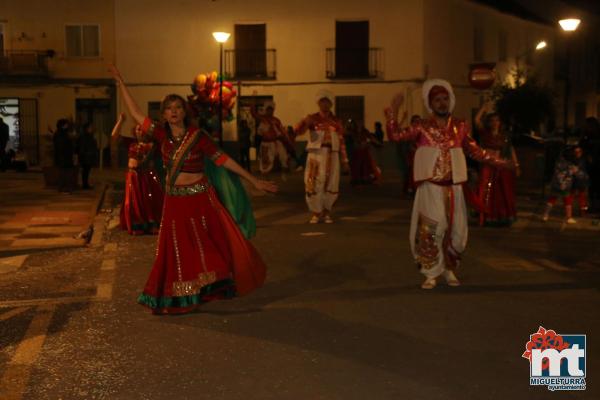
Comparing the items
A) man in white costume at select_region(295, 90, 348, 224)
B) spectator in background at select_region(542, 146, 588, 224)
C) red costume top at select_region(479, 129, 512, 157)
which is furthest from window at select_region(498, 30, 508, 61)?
man in white costume at select_region(295, 90, 348, 224)

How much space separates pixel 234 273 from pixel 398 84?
3031 cm

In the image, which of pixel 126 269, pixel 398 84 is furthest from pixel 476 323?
pixel 398 84

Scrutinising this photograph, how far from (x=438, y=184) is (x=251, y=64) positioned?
1204 inches

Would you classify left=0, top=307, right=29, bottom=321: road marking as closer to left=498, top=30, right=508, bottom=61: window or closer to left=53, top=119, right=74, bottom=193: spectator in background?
left=53, top=119, right=74, bottom=193: spectator in background

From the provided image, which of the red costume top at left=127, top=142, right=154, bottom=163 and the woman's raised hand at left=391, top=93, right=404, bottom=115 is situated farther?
the red costume top at left=127, top=142, right=154, bottom=163

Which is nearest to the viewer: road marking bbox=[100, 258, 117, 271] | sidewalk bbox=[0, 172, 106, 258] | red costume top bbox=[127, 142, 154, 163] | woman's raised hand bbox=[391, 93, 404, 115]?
woman's raised hand bbox=[391, 93, 404, 115]

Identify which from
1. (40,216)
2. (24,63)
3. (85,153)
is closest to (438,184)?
(40,216)

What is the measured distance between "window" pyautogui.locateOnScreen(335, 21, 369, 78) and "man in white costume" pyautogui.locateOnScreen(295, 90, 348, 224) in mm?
24111

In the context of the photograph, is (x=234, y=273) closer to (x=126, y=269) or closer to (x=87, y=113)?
(x=126, y=269)

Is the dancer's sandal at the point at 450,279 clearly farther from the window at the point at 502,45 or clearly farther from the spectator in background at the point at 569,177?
the window at the point at 502,45

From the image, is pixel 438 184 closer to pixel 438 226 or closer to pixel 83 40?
pixel 438 226

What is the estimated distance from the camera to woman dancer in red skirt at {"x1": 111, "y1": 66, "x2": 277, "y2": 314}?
778cm

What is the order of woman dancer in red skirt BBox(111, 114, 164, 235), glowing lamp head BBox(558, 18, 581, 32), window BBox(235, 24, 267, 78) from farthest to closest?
window BBox(235, 24, 267, 78)
glowing lamp head BBox(558, 18, 581, 32)
woman dancer in red skirt BBox(111, 114, 164, 235)

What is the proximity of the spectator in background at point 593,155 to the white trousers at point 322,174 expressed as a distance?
5035 mm
